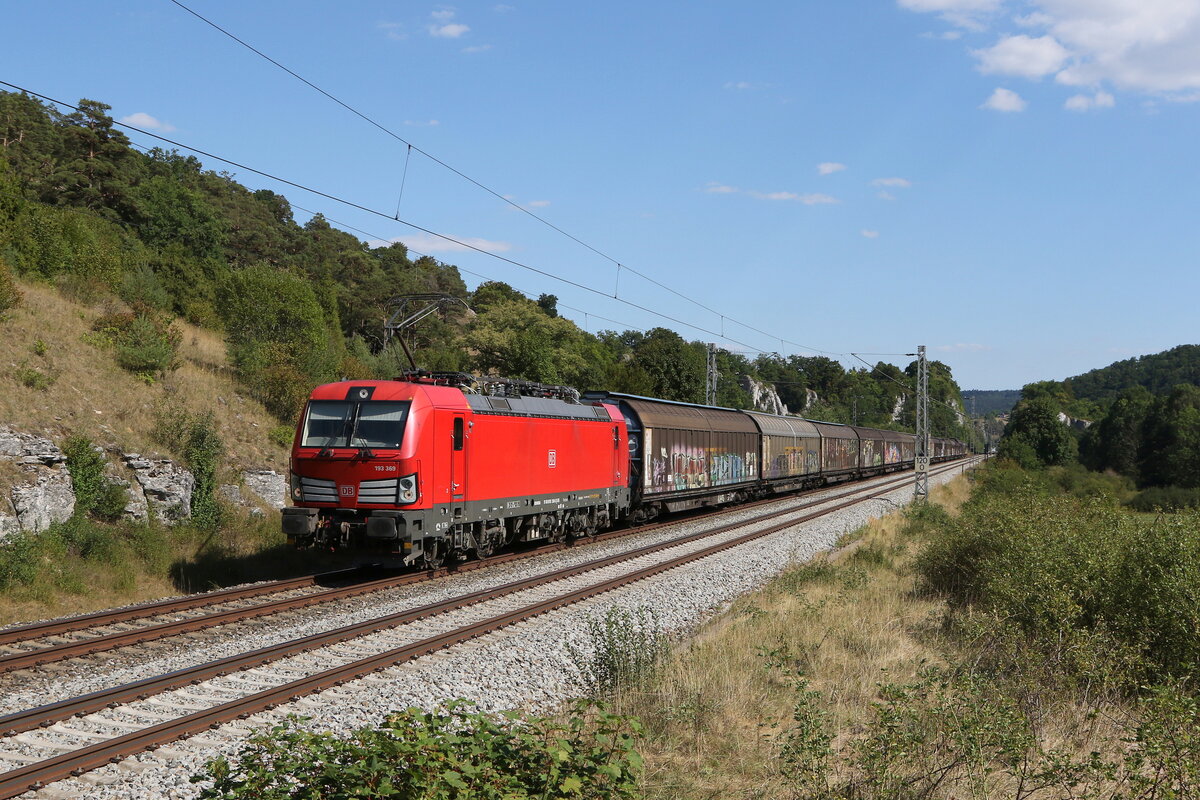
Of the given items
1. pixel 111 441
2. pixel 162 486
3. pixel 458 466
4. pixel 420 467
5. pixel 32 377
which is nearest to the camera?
pixel 420 467

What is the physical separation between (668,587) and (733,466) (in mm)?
17831

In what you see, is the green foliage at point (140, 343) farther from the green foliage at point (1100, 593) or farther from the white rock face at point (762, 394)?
the white rock face at point (762, 394)

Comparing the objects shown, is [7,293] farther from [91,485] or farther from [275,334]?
[275,334]

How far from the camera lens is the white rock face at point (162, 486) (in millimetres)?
17797

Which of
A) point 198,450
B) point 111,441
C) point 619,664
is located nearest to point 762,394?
point 198,450

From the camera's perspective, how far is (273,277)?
94.9 feet

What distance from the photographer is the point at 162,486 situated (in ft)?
58.7

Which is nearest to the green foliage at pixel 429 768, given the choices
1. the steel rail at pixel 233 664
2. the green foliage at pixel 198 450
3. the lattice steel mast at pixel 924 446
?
the steel rail at pixel 233 664

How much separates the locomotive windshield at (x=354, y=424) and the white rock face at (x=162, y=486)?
4.26 meters

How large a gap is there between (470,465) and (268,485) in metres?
7.17

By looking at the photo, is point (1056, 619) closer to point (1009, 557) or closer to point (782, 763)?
point (1009, 557)

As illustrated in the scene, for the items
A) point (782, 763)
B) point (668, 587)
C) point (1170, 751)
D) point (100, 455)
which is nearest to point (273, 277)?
point (100, 455)

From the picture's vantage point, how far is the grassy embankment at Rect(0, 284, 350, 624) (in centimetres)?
1422

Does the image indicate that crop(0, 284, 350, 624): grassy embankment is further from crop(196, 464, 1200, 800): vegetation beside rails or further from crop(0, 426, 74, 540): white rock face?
crop(196, 464, 1200, 800): vegetation beside rails
